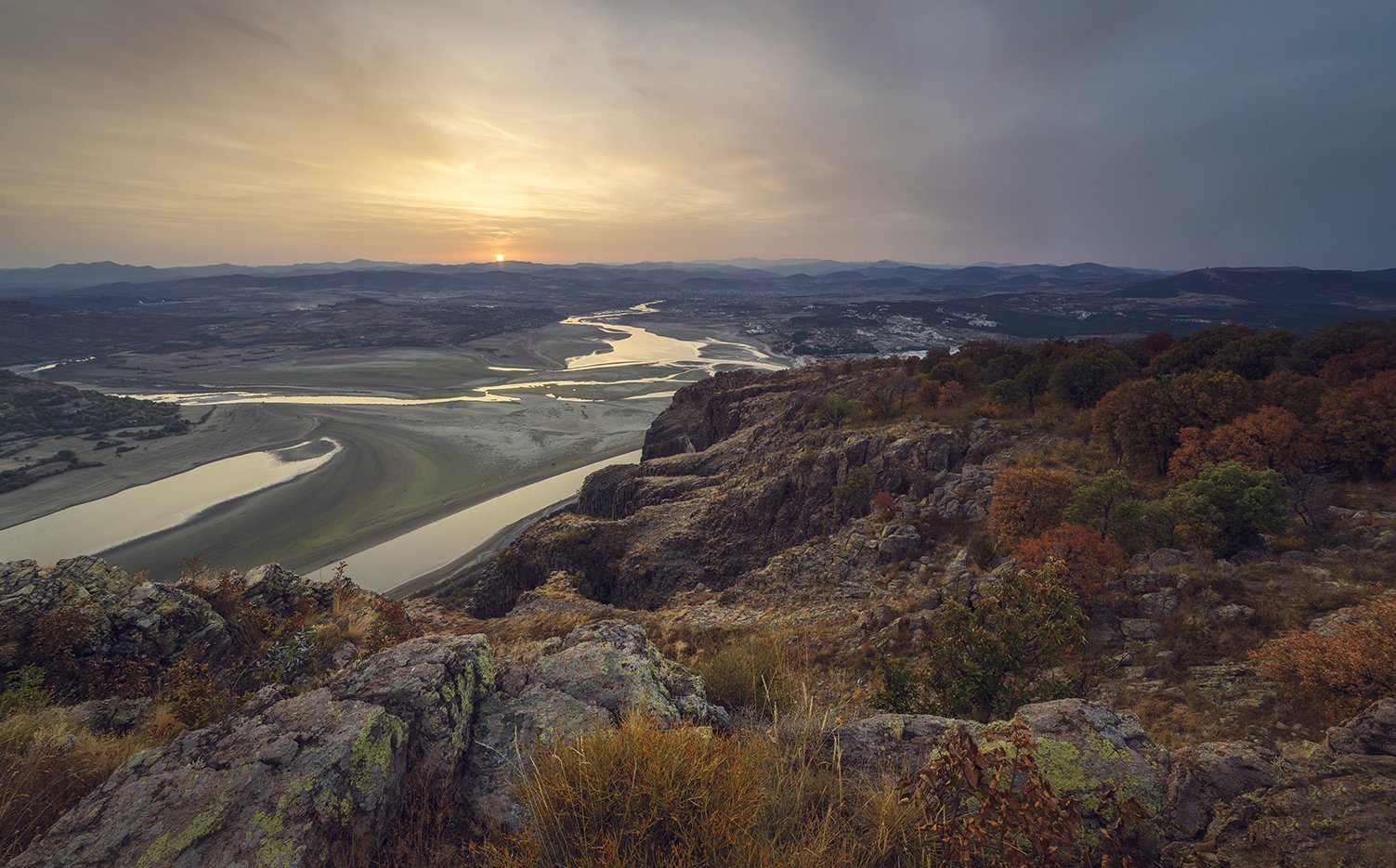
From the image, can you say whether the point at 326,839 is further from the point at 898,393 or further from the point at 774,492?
the point at 898,393

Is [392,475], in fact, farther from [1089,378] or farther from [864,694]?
[1089,378]

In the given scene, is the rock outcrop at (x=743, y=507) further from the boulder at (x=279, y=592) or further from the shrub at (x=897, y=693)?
the boulder at (x=279, y=592)

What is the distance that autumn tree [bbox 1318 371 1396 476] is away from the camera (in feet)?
42.9

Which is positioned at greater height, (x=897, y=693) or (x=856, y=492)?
(x=897, y=693)

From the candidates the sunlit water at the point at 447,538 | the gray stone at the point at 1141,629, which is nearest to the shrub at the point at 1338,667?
the gray stone at the point at 1141,629

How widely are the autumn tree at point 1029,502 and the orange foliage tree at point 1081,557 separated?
1.94 m

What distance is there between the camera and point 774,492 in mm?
24953

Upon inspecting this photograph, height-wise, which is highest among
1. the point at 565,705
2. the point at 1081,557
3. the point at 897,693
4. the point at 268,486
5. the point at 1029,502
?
the point at 565,705

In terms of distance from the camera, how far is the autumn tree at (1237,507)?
37.4ft

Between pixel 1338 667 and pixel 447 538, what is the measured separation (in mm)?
41865

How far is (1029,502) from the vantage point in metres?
14.1

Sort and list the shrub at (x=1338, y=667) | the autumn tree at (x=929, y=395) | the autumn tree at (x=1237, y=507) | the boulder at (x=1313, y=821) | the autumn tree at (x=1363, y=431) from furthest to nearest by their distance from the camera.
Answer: the autumn tree at (x=929, y=395) < the autumn tree at (x=1363, y=431) < the autumn tree at (x=1237, y=507) < the shrub at (x=1338, y=667) < the boulder at (x=1313, y=821)

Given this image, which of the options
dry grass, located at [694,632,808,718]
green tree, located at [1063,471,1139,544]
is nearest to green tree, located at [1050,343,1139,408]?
green tree, located at [1063,471,1139,544]

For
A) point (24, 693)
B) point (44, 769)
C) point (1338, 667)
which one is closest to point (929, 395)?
point (1338, 667)
